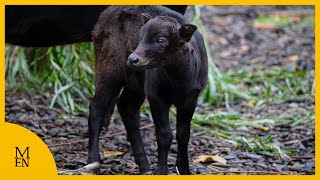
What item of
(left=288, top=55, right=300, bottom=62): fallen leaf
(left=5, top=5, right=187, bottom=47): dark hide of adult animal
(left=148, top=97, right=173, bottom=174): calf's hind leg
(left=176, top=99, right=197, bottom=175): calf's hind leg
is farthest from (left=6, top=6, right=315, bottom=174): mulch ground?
(left=5, top=5, right=187, bottom=47): dark hide of adult animal

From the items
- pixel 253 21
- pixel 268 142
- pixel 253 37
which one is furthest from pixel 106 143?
pixel 253 21

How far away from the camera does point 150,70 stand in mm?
4320

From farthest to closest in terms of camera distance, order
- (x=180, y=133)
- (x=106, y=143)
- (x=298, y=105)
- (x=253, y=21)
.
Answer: (x=253, y=21) → (x=298, y=105) → (x=106, y=143) → (x=180, y=133)

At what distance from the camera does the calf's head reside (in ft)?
12.9

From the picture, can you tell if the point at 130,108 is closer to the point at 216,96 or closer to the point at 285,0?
the point at 285,0

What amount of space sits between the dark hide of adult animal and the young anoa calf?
0.76 m

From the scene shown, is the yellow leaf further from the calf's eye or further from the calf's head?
the calf's eye

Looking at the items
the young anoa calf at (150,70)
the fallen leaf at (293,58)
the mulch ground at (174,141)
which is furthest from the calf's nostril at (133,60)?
the fallen leaf at (293,58)

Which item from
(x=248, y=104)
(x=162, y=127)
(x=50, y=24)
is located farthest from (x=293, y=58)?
(x=162, y=127)

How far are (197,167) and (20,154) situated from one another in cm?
150

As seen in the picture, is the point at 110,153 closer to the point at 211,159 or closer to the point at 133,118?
the point at 133,118

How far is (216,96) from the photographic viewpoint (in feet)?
23.6

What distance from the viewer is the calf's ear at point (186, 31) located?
400 cm

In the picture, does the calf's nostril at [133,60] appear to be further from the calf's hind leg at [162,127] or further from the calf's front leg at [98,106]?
the calf's front leg at [98,106]
